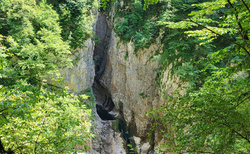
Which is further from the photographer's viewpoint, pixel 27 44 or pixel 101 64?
pixel 101 64

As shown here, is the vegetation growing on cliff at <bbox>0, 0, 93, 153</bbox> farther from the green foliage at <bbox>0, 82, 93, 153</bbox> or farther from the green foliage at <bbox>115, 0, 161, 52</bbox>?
the green foliage at <bbox>115, 0, 161, 52</bbox>

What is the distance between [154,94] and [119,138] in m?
6.53

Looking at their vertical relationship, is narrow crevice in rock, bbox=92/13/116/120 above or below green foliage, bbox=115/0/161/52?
below

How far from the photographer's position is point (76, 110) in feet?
22.5

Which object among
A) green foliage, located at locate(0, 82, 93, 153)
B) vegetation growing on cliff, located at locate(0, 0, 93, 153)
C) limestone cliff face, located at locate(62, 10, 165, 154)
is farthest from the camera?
limestone cliff face, located at locate(62, 10, 165, 154)

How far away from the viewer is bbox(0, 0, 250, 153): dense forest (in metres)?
2.83

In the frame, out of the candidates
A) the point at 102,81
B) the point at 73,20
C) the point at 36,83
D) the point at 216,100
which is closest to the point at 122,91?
the point at 102,81

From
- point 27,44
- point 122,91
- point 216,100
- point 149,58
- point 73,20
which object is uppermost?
point 73,20

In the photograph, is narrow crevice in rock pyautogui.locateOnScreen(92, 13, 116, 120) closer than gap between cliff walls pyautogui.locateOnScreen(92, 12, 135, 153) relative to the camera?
No

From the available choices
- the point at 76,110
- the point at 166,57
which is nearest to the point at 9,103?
the point at 76,110

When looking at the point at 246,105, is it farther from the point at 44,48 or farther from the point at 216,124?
the point at 44,48

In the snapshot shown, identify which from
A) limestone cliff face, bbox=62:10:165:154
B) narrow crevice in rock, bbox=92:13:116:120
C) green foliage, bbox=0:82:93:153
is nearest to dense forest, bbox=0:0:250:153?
green foliage, bbox=0:82:93:153

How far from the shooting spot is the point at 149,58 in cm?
1636

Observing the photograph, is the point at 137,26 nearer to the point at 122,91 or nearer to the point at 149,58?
the point at 149,58
